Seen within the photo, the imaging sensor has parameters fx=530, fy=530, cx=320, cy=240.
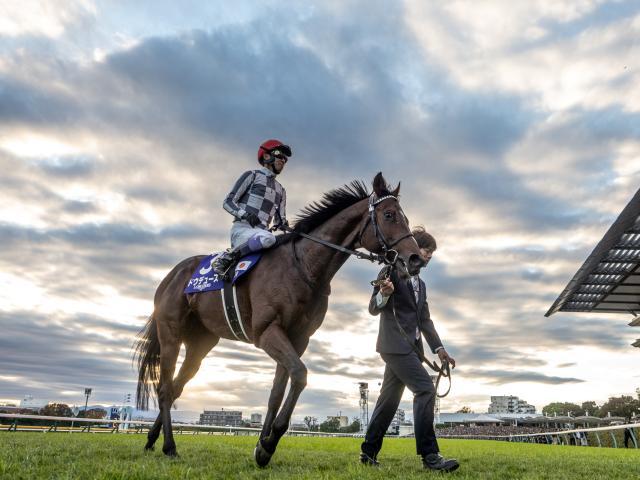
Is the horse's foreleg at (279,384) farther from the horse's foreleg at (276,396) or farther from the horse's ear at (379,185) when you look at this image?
the horse's ear at (379,185)

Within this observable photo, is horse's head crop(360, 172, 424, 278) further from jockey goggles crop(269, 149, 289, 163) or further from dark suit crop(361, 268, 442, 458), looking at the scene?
jockey goggles crop(269, 149, 289, 163)

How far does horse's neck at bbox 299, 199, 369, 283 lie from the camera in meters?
5.40

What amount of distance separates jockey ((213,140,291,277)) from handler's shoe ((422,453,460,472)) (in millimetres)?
2672

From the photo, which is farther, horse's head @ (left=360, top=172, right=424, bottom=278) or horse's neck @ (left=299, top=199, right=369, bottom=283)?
horse's neck @ (left=299, top=199, right=369, bottom=283)

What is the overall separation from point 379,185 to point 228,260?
6.14ft

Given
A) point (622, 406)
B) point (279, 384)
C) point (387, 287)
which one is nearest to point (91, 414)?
point (279, 384)

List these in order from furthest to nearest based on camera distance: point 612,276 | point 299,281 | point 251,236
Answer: point 612,276 < point 251,236 < point 299,281

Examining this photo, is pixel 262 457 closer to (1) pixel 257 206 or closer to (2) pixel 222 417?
(1) pixel 257 206

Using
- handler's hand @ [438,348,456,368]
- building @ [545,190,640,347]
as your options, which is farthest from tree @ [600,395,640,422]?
handler's hand @ [438,348,456,368]

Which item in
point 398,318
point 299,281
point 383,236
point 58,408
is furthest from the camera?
point 58,408

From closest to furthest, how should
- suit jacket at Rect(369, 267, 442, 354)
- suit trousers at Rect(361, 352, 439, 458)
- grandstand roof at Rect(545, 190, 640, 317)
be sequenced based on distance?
suit trousers at Rect(361, 352, 439, 458) < suit jacket at Rect(369, 267, 442, 354) < grandstand roof at Rect(545, 190, 640, 317)

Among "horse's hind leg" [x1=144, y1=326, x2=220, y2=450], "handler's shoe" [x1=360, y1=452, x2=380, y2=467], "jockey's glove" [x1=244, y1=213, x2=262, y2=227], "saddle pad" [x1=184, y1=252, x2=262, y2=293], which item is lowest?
"handler's shoe" [x1=360, y1=452, x2=380, y2=467]

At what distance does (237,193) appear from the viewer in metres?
6.11

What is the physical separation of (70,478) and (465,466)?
3.92 m
